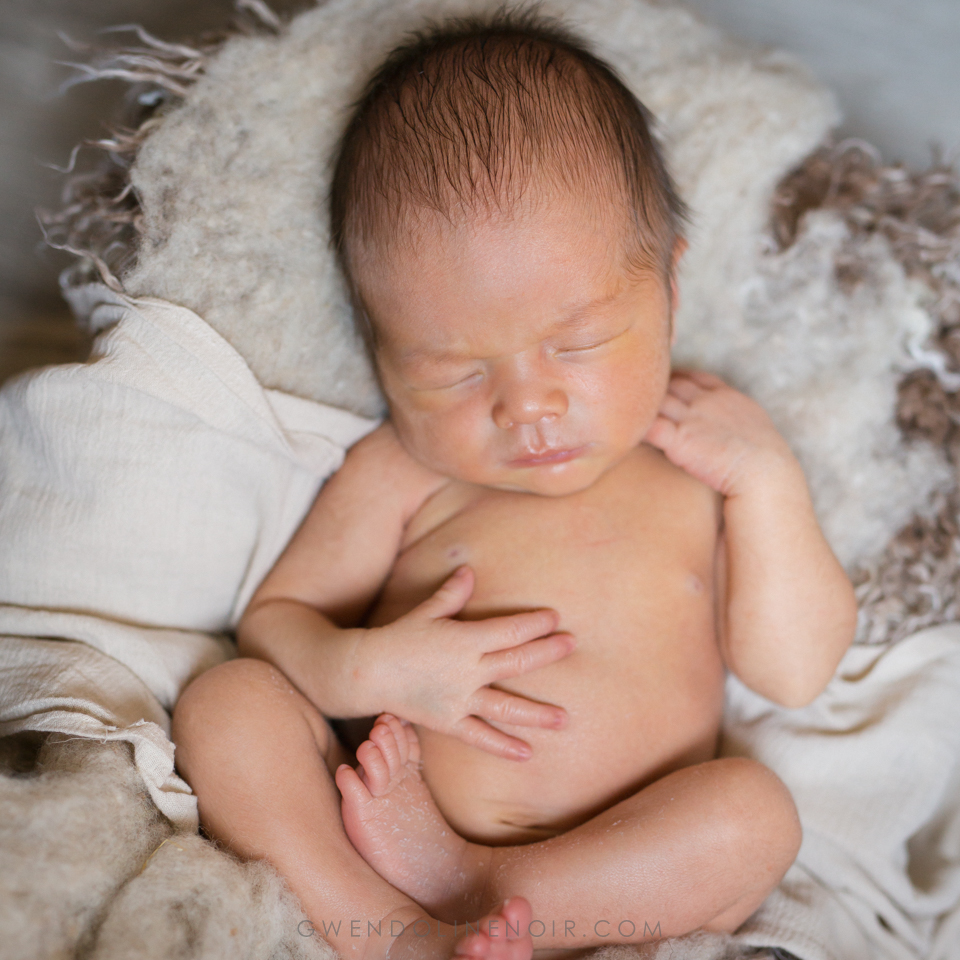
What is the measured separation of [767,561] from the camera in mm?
1150

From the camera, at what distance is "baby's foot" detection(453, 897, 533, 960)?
0.82 m

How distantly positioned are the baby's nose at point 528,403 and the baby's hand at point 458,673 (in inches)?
9.4

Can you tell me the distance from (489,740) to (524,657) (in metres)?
0.10

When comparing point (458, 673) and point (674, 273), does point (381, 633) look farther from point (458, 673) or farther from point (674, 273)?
point (674, 273)

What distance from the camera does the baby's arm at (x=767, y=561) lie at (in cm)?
115

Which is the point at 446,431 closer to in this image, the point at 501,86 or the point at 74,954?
the point at 501,86

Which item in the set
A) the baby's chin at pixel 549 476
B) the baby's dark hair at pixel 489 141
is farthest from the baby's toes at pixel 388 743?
the baby's dark hair at pixel 489 141

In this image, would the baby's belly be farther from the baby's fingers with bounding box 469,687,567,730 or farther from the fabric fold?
the fabric fold

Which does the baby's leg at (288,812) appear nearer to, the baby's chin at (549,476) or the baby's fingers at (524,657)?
the baby's fingers at (524,657)

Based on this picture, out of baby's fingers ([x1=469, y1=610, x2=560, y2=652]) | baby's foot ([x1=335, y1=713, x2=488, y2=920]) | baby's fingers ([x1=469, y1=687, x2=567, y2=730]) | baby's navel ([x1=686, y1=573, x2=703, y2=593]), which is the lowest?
baby's foot ([x1=335, y1=713, x2=488, y2=920])

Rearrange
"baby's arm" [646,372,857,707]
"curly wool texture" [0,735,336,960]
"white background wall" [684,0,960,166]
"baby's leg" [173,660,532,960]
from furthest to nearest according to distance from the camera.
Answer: "white background wall" [684,0,960,166], "baby's arm" [646,372,857,707], "baby's leg" [173,660,532,960], "curly wool texture" [0,735,336,960]

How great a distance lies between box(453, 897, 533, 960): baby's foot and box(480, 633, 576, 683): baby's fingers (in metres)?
0.25

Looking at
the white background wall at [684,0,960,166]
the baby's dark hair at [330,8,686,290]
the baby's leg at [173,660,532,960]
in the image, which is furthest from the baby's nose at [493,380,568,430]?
the white background wall at [684,0,960,166]

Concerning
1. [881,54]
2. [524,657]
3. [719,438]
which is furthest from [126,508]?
[881,54]
